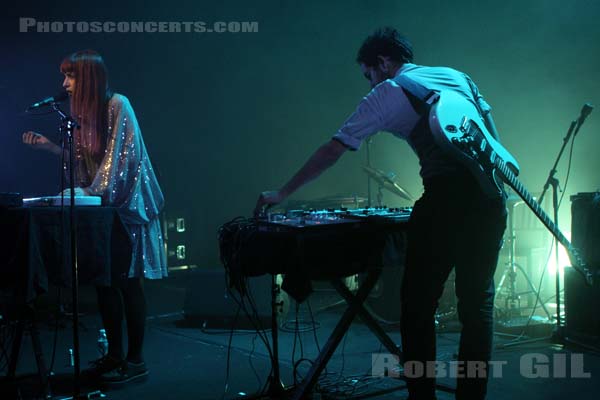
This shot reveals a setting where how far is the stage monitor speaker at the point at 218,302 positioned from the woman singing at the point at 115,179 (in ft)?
5.79

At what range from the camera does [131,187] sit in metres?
3.17

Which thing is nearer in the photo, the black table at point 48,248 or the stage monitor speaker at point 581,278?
the black table at point 48,248

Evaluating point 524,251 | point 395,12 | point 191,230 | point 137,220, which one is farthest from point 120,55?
point 524,251

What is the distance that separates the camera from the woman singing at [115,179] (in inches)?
123

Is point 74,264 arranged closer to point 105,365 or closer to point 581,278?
point 105,365

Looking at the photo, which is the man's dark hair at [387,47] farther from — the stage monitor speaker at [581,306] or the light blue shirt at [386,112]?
the stage monitor speaker at [581,306]

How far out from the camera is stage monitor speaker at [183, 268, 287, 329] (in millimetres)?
4957

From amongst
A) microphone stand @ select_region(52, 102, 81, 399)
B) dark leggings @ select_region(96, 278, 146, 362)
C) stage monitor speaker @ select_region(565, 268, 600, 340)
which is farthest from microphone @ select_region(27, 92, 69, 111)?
stage monitor speaker @ select_region(565, 268, 600, 340)

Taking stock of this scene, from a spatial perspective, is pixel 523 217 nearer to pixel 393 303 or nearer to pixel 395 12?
pixel 393 303

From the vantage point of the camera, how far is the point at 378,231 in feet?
7.97

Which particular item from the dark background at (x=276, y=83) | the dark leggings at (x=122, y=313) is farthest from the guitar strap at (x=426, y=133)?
the dark background at (x=276, y=83)

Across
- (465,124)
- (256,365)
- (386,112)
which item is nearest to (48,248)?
(256,365)

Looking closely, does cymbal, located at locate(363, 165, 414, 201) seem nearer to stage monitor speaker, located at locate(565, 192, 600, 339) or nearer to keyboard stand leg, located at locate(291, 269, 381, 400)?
stage monitor speaker, located at locate(565, 192, 600, 339)

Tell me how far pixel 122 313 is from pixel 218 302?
76.8 inches
